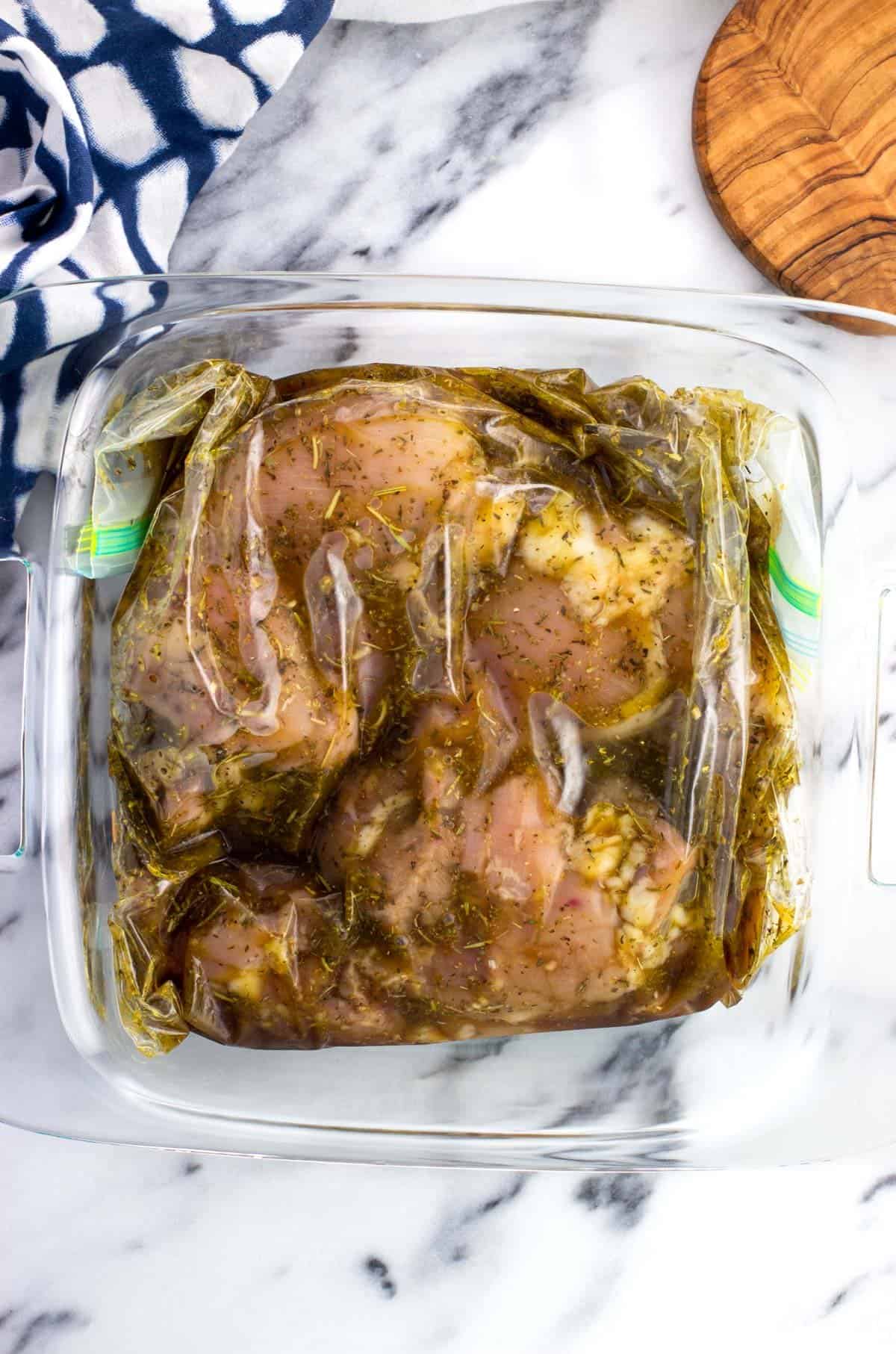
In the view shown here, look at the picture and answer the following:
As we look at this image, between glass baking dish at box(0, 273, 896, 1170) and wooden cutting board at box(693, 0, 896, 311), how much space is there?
16 cm

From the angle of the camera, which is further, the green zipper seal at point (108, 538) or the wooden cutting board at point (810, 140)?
the wooden cutting board at point (810, 140)

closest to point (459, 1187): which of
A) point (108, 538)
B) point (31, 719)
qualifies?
point (31, 719)

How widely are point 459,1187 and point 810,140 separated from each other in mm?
1612

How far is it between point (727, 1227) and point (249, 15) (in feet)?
6.09

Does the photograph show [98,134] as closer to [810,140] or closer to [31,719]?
[31,719]

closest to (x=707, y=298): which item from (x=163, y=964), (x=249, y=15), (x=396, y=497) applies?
(x=396, y=497)

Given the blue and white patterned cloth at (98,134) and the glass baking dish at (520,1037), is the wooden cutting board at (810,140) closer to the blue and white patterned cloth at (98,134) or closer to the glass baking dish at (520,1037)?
the glass baking dish at (520,1037)

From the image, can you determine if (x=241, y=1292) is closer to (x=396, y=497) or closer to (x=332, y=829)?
(x=332, y=829)

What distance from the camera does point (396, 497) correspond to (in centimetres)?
125

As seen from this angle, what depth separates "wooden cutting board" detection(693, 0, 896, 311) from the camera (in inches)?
61.9

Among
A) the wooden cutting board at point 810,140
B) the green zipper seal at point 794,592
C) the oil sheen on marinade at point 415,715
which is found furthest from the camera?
the wooden cutting board at point 810,140

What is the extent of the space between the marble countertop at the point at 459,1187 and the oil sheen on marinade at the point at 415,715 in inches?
18.2

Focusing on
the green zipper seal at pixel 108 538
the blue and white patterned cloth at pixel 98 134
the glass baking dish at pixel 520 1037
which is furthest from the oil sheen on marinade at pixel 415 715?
the blue and white patterned cloth at pixel 98 134

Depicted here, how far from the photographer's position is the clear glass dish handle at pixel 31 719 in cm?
143
